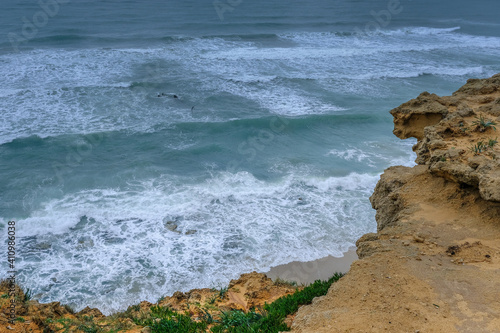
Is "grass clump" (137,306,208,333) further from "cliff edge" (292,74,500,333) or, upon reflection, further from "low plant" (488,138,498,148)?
"low plant" (488,138,498,148)

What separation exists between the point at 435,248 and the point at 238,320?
3180mm

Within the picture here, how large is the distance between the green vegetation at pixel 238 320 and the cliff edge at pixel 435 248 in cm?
107

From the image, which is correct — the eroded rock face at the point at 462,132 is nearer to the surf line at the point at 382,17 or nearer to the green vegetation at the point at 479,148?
the green vegetation at the point at 479,148

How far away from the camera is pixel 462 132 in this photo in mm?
7441

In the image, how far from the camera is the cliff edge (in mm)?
4605

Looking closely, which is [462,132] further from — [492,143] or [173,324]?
[173,324]

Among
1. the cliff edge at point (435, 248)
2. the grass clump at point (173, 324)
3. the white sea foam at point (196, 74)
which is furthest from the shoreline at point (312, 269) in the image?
the white sea foam at point (196, 74)

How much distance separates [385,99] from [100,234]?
17.8m

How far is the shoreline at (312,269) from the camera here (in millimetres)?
10727

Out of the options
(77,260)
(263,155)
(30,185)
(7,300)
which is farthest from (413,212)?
(30,185)

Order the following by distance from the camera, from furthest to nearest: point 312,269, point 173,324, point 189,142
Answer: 1. point 189,142
2. point 312,269
3. point 173,324

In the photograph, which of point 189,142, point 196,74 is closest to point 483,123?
point 189,142

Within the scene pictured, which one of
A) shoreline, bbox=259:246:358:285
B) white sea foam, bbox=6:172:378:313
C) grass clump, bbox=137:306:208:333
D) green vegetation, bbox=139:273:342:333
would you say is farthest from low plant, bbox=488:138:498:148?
white sea foam, bbox=6:172:378:313

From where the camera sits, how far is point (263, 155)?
17.2 meters
